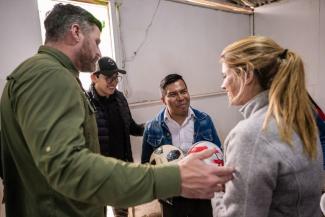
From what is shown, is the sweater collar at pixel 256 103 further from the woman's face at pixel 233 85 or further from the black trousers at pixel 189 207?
the black trousers at pixel 189 207

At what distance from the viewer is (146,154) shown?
6.56 ft

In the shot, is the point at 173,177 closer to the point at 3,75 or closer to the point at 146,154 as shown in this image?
the point at 146,154

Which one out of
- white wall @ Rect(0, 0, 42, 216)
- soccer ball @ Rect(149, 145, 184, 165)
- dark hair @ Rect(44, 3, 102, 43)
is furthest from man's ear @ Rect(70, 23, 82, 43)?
white wall @ Rect(0, 0, 42, 216)

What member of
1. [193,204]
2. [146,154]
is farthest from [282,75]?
[146,154]

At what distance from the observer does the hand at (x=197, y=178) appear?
676 mm

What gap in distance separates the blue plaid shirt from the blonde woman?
40.0 inches

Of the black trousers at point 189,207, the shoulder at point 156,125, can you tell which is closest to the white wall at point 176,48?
the shoulder at point 156,125

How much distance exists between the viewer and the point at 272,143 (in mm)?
785

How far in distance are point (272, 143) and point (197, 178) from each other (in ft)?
0.89

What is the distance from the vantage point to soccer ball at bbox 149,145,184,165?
5.73 ft

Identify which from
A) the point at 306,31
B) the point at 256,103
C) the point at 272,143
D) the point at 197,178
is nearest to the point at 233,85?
the point at 256,103

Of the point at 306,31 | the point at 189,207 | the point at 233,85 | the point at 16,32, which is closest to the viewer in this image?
the point at 233,85

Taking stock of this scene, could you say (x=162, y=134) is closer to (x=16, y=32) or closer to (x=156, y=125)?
(x=156, y=125)

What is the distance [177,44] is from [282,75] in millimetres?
2379
